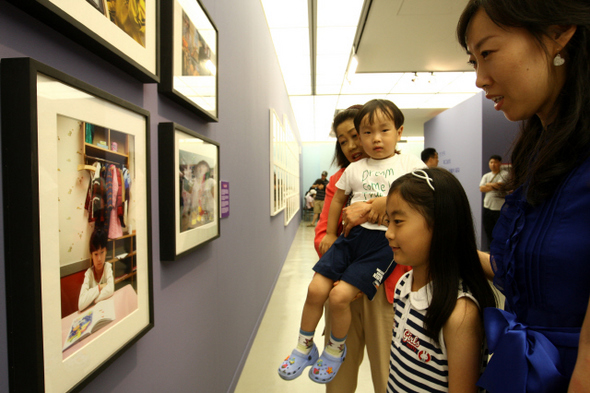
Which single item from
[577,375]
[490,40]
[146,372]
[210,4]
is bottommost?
[146,372]

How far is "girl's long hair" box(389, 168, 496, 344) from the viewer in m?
0.94

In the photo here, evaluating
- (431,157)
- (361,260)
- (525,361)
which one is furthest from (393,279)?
(431,157)

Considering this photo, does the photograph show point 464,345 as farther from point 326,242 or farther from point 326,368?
point 326,242

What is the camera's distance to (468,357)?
87 cm

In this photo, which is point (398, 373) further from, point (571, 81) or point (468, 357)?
point (571, 81)

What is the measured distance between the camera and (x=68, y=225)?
73 centimetres

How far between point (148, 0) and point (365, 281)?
1361mm

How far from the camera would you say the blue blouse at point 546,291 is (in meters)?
0.59

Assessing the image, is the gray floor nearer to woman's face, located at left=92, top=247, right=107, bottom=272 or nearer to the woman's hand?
the woman's hand

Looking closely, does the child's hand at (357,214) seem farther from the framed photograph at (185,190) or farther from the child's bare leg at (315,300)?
the framed photograph at (185,190)

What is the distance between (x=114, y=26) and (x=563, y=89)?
1117mm

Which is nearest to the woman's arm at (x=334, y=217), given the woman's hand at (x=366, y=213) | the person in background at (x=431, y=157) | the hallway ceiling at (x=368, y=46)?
the woman's hand at (x=366, y=213)

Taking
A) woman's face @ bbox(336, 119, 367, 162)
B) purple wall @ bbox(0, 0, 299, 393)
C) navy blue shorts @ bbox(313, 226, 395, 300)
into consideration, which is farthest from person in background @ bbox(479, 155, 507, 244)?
navy blue shorts @ bbox(313, 226, 395, 300)

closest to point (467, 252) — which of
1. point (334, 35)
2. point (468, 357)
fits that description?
point (468, 357)
